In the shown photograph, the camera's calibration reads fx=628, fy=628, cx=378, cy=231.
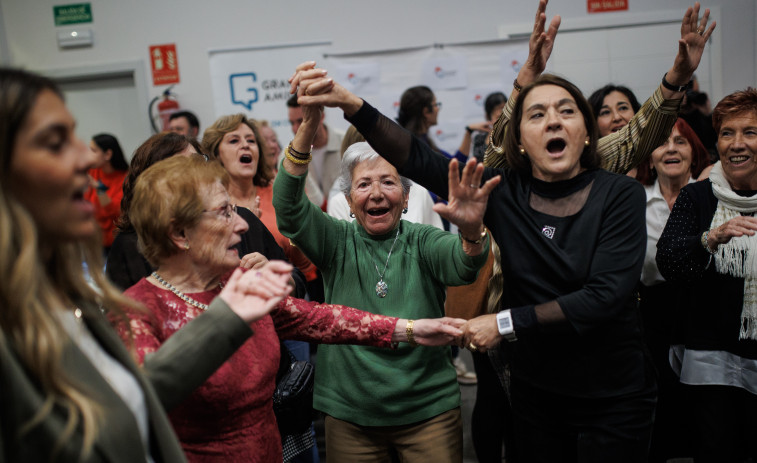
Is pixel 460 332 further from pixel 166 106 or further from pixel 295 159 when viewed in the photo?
pixel 166 106

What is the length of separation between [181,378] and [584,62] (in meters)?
5.53

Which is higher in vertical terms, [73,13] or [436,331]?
[73,13]

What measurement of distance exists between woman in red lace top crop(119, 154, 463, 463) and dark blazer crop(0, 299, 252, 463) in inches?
7.4

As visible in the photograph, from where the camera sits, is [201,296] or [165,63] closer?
[201,296]

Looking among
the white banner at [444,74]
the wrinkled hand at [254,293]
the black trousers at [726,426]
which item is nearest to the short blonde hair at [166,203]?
the wrinkled hand at [254,293]

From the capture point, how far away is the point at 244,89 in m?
6.14

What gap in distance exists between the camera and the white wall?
227 inches

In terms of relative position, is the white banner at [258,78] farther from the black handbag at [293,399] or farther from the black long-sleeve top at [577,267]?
the black long-sleeve top at [577,267]

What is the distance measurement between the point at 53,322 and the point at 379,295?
115 centimetres

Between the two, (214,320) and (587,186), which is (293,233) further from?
(587,186)

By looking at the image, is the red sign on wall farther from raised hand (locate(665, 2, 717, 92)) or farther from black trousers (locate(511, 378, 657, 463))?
black trousers (locate(511, 378, 657, 463))

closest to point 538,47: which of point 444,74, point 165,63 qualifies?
point 444,74

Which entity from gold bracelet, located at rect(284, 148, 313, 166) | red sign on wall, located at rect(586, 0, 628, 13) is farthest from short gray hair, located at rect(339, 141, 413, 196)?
red sign on wall, located at rect(586, 0, 628, 13)

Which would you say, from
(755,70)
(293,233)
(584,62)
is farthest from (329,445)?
(755,70)
